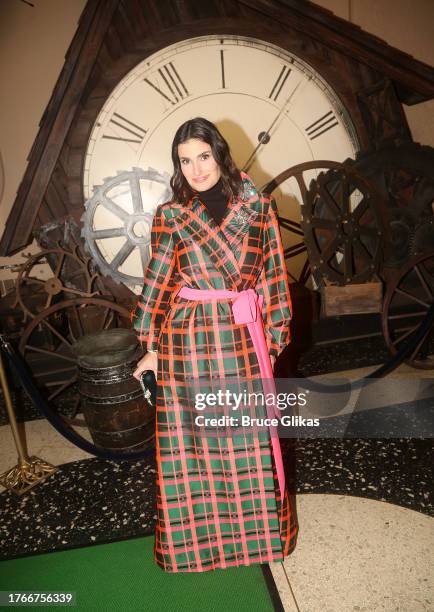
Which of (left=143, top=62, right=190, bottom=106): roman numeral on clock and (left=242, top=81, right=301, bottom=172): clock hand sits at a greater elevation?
(left=143, top=62, right=190, bottom=106): roman numeral on clock

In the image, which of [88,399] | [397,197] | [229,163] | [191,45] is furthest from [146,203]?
[397,197]

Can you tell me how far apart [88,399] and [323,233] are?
207cm

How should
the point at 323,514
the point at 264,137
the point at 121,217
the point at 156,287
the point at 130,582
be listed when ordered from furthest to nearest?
the point at 264,137 < the point at 121,217 < the point at 323,514 < the point at 130,582 < the point at 156,287

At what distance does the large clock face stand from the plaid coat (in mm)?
1704

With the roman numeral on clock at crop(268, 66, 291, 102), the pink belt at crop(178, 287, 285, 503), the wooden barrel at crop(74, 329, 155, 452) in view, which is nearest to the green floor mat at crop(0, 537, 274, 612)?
the pink belt at crop(178, 287, 285, 503)

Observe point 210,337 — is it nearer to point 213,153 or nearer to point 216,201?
point 216,201

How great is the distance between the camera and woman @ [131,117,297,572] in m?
1.58

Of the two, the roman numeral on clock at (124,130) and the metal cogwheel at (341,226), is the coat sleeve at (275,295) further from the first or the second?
the roman numeral on clock at (124,130)

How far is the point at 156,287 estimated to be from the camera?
1667mm

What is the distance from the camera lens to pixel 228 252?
1.56m

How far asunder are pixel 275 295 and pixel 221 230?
0.35 meters

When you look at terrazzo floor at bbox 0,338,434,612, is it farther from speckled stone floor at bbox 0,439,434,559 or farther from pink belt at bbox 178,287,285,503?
pink belt at bbox 178,287,285,503

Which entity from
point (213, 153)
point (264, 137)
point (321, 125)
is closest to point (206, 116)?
point (264, 137)

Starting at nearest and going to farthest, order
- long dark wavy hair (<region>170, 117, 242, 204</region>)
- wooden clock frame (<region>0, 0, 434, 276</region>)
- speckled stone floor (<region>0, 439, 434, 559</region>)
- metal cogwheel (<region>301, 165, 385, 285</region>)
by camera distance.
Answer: long dark wavy hair (<region>170, 117, 242, 204</region>), speckled stone floor (<region>0, 439, 434, 559</region>), wooden clock frame (<region>0, 0, 434, 276</region>), metal cogwheel (<region>301, 165, 385, 285</region>)
